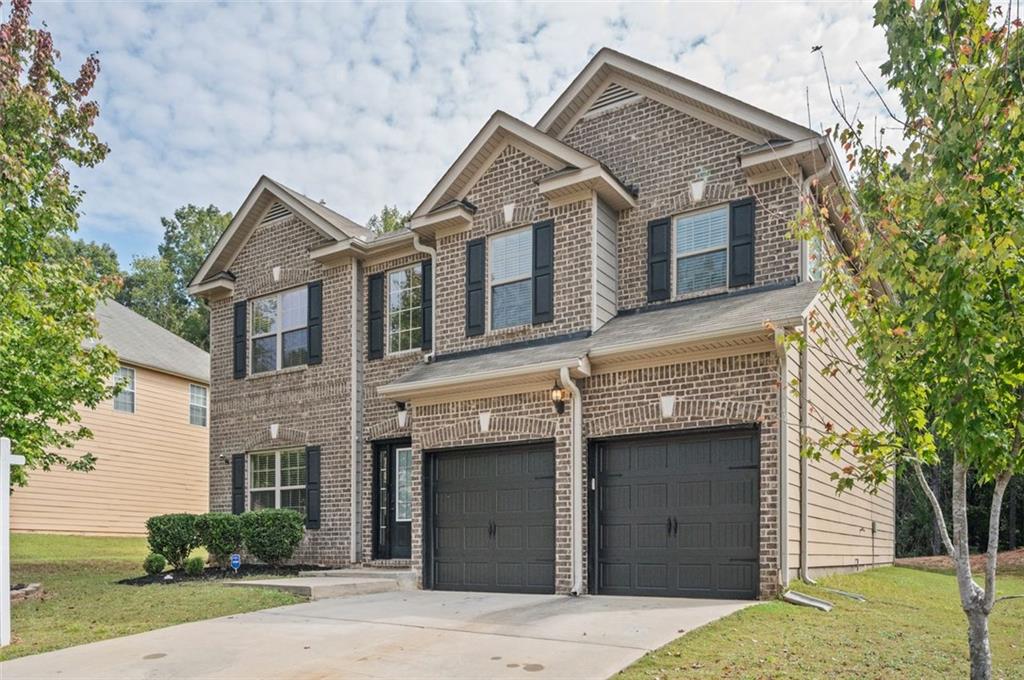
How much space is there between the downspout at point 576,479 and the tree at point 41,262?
23.5 feet

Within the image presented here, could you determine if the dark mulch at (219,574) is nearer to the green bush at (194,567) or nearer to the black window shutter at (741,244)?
the green bush at (194,567)

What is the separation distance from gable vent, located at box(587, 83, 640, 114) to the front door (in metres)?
6.52

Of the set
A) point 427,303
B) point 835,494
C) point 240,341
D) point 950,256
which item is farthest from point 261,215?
point 950,256

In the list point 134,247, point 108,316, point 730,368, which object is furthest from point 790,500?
point 134,247

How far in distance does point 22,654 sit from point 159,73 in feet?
34.8

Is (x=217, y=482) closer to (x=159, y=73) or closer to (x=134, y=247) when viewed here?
(x=159, y=73)

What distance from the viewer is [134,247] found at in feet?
157

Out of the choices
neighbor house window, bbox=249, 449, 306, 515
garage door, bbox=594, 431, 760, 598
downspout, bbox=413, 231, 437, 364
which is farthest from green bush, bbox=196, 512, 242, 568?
garage door, bbox=594, 431, 760, 598

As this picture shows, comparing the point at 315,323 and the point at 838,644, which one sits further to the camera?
the point at 315,323

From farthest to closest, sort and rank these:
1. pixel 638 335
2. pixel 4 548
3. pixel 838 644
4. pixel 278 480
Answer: pixel 278 480 < pixel 638 335 < pixel 4 548 < pixel 838 644

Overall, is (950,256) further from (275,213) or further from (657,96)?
(275,213)

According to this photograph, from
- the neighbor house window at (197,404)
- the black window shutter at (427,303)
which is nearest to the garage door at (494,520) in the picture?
the black window shutter at (427,303)

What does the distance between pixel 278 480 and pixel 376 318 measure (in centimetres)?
385

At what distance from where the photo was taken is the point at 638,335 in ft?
37.1
